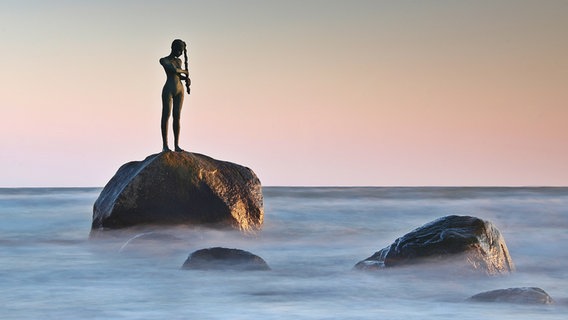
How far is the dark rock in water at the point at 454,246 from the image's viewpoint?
10.6 m

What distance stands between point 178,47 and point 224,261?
469 cm

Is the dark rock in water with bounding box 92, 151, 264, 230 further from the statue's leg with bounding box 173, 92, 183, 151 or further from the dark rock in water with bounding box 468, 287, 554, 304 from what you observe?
the dark rock in water with bounding box 468, 287, 554, 304

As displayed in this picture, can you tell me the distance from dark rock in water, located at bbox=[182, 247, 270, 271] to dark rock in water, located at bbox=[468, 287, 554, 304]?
121 inches

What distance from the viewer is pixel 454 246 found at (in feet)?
34.8

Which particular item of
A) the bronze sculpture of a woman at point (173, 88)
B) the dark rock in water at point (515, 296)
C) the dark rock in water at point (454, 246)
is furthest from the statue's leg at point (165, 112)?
the dark rock in water at point (515, 296)

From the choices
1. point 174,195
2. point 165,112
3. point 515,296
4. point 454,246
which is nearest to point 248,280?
point 454,246

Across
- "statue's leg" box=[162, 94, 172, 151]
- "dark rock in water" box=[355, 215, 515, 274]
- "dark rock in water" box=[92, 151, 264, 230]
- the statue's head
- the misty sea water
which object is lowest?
the misty sea water

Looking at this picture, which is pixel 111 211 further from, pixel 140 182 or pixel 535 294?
pixel 535 294

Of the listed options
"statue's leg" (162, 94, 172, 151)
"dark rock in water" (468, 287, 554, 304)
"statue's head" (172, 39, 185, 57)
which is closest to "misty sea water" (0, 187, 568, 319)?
"dark rock in water" (468, 287, 554, 304)

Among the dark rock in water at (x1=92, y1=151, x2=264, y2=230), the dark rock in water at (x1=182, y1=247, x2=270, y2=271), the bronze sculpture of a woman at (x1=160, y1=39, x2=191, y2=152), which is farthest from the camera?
the bronze sculpture of a woman at (x1=160, y1=39, x2=191, y2=152)

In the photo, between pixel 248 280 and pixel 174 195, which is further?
pixel 174 195

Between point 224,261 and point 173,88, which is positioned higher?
point 173,88

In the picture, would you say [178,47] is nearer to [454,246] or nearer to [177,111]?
[177,111]

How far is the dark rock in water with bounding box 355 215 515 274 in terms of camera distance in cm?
1060
